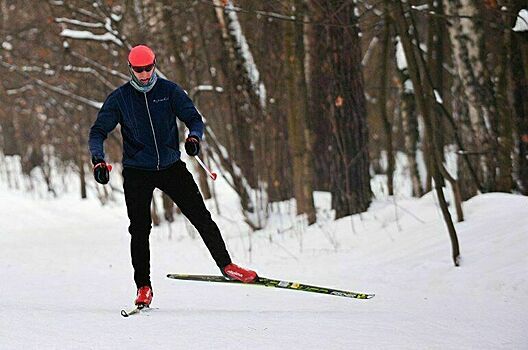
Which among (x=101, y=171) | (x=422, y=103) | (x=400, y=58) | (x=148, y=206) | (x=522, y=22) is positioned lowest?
(x=148, y=206)

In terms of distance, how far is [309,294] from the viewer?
6695 mm

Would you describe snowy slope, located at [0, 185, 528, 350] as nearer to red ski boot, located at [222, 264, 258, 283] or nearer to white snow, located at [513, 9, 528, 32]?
red ski boot, located at [222, 264, 258, 283]

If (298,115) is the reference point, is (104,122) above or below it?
below

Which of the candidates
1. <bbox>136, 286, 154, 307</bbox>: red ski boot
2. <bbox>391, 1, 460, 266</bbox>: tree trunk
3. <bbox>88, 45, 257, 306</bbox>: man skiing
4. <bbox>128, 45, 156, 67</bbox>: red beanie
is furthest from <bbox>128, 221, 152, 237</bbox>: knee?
<bbox>391, 1, 460, 266</bbox>: tree trunk

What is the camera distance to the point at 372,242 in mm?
8914

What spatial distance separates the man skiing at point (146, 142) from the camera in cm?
561

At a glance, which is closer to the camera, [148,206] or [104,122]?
[104,122]

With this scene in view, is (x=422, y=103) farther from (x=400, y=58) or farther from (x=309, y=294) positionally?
(x=400, y=58)

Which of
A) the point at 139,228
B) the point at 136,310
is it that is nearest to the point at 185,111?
the point at 139,228

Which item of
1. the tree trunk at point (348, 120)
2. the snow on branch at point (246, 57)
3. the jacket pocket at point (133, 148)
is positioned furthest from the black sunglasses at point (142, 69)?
the snow on branch at point (246, 57)

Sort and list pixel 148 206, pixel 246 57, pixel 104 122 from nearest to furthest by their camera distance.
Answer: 1. pixel 104 122
2. pixel 148 206
3. pixel 246 57

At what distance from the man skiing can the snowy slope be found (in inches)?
25.1

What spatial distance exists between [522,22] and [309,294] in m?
3.45

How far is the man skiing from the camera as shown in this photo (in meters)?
5.61
